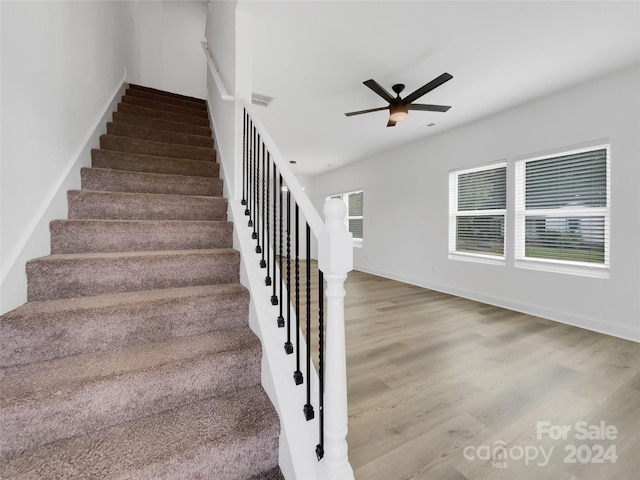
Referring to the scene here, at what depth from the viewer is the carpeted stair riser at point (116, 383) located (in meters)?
0.92

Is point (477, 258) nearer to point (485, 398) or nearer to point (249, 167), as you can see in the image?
point (485, 398)

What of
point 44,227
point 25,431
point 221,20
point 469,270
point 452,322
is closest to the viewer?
point 25,431

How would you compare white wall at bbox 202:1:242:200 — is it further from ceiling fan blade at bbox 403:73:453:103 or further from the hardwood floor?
the hardwood floor

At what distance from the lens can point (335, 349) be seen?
88 cm

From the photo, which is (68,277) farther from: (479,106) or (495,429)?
(479,106)

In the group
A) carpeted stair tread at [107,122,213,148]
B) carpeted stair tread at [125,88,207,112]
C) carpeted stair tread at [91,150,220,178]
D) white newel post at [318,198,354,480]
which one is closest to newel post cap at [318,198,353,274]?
white newel post at [318,198,354,480]

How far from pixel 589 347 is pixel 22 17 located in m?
4.59

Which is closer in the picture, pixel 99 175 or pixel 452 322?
pixel 99 175

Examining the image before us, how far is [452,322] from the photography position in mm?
3250

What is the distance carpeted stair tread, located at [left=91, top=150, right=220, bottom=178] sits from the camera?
2207 mm

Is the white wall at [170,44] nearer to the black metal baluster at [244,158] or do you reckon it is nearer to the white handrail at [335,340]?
the black metal baluster at [244,158]

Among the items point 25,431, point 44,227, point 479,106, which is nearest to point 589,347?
point 479,106

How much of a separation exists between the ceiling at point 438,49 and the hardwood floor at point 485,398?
270 cm

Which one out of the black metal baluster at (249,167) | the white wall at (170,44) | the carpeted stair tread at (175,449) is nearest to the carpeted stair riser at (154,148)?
the black metal baluster at (249,167)
